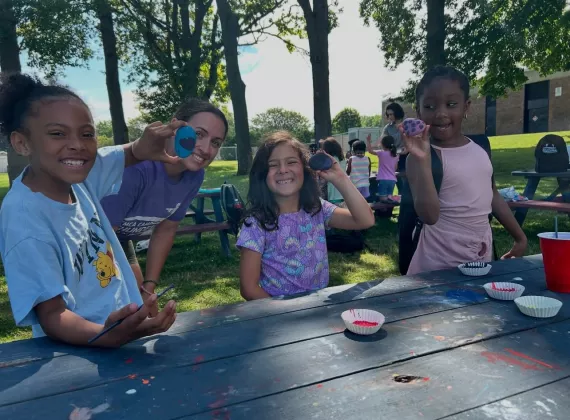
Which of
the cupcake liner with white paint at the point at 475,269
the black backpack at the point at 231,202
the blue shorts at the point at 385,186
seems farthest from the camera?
the blue shorts at the point at 385,186

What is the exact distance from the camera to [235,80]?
15.3 metres

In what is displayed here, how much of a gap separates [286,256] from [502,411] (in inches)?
51.1

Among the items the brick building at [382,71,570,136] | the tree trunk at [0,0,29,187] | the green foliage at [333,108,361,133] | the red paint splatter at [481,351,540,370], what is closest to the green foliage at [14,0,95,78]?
the tree trunk at [0,0,29,187]

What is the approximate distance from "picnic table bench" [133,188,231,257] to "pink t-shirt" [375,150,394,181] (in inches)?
107

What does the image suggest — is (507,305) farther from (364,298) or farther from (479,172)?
(479,172)

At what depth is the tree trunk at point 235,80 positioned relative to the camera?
14562 millimetres

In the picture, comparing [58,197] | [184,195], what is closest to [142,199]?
[184,195]

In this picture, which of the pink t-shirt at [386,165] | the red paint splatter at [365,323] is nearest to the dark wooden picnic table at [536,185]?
the pink t-shirt at [386,165]

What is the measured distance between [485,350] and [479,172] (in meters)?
1.36

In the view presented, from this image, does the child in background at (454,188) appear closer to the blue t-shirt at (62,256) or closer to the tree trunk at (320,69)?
the blue t-shirt at (62,256)

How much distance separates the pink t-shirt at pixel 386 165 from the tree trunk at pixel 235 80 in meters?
8.44

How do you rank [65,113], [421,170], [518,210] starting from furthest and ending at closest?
[518,210], [421,170], [65,113]

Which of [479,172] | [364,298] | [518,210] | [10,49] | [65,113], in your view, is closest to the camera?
[65,113]

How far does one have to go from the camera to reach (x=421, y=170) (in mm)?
2016
